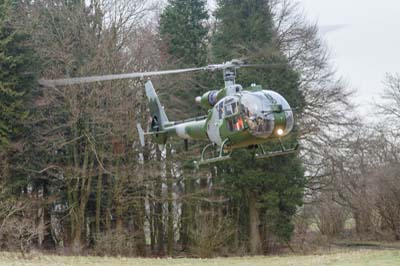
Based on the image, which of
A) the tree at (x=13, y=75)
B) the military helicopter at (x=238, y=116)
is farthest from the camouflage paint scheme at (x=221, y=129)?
the tree at (x=13, y=75)

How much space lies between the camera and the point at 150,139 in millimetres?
20172

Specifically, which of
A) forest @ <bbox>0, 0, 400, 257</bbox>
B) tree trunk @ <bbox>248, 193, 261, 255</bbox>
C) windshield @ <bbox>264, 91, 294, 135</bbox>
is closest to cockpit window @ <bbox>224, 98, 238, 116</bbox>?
windshield @ <bbox>264, 91, 294, 135</bbox>

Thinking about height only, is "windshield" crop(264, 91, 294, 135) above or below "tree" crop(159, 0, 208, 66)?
below

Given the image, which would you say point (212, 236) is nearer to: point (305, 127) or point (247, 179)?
point (247, 179)

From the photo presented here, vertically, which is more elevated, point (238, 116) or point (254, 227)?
point (238, 116)

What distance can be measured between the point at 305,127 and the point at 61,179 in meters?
9.42

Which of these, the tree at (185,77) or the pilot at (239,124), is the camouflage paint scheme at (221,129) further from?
the tree at (185,77)

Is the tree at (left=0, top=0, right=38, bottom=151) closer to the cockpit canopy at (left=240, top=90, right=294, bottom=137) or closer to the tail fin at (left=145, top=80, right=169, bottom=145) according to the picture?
the tail fin at (left=145, top=80, right=169, bottom=145)

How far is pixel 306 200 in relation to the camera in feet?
77.0

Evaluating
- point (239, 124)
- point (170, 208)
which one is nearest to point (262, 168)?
point (170, 208)

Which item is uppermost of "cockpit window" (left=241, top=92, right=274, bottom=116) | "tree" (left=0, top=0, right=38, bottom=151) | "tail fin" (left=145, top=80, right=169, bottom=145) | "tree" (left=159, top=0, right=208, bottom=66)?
"tree" (left=159, top=0, right=208, bottom=66)

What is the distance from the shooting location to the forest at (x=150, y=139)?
65.4 feet

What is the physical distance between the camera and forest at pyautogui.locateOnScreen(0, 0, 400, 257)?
19938 millimetres

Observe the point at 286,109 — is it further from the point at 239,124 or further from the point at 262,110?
the point at 239,124
